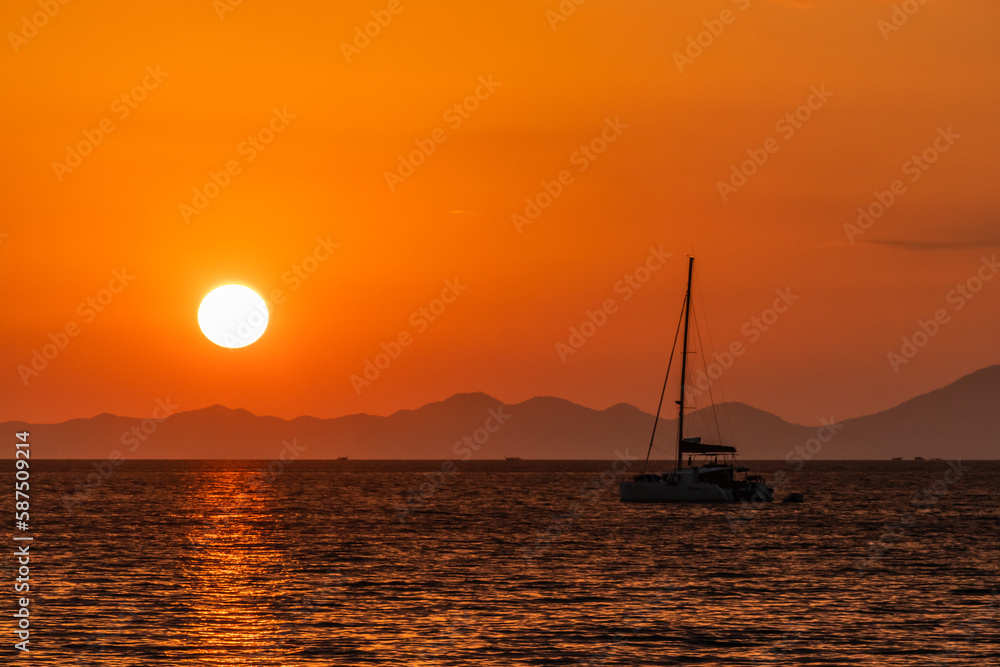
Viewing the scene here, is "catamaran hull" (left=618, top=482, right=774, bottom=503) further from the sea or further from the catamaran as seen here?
the sea

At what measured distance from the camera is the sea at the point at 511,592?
34844 millimetres

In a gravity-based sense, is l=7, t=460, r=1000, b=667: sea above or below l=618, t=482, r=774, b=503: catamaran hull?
below

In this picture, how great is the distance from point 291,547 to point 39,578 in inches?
801

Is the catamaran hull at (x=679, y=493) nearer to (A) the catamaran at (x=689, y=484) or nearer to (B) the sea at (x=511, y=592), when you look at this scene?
(A) the catamaran at (x=689, y=484)

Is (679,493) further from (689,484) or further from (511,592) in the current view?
(511,592)

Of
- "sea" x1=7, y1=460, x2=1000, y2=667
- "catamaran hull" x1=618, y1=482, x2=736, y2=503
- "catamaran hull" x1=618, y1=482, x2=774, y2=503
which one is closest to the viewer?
"sea" x1=7, y1=460, x2=1000, y2=667

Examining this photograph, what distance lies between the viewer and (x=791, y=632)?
→ 3762 cm

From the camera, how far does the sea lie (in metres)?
34.8

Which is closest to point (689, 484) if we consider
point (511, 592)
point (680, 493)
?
point (680, 493)

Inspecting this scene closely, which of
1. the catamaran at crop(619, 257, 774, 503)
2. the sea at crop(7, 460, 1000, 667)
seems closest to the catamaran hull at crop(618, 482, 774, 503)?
the catamaran at crop(619, 257, 774, 503)

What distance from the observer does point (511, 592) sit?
46.7m

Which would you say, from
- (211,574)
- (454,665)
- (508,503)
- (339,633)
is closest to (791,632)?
(454,665)

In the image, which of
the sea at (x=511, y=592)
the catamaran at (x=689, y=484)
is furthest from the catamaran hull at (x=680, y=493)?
the sea at (x=511, y=592)

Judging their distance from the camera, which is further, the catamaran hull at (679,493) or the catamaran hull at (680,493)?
the catamaran hull at (680,493)
